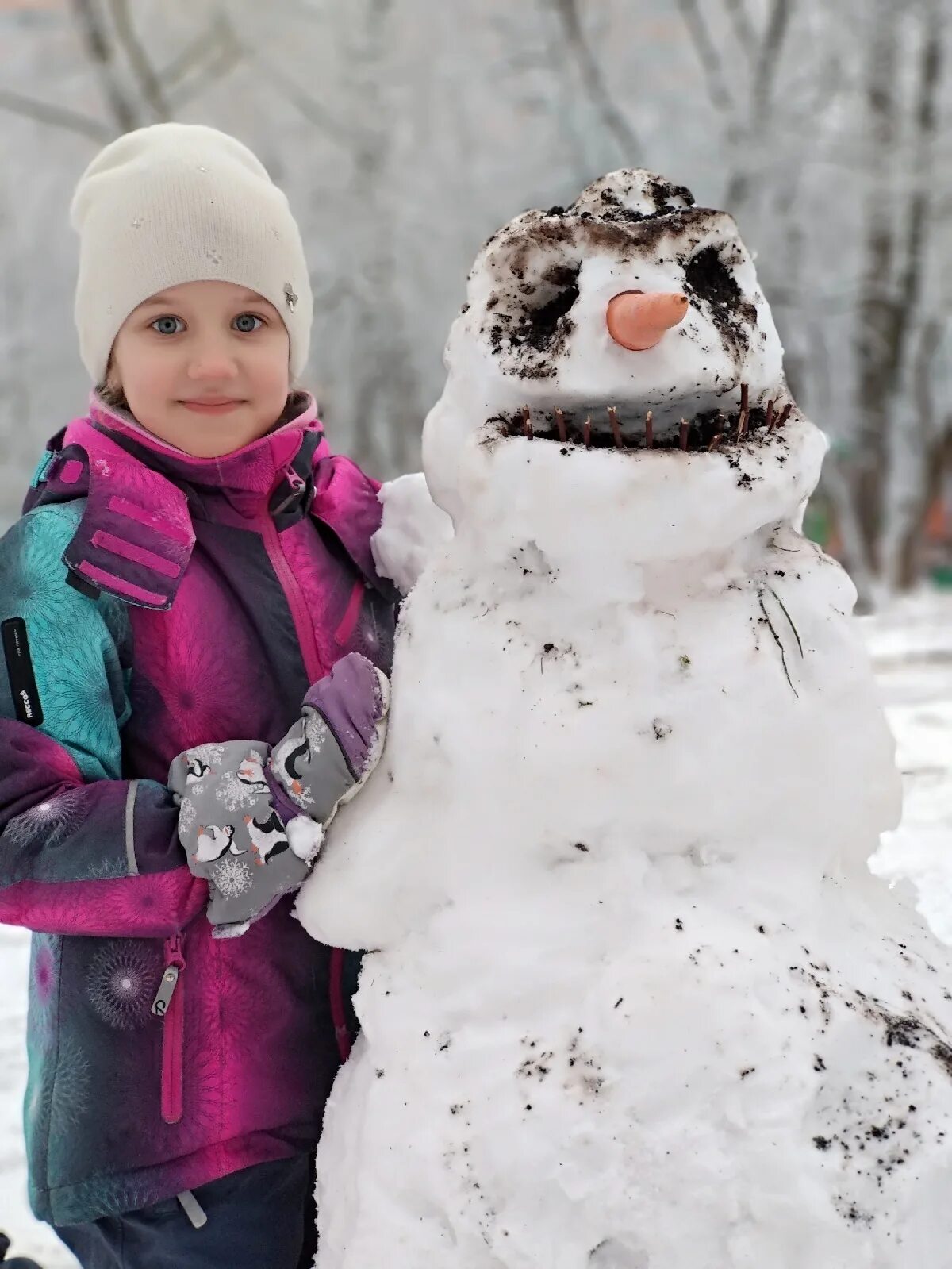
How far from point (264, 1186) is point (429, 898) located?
488 mm

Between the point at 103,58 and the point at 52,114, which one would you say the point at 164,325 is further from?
the point at 52,114

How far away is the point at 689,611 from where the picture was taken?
3.42 ft

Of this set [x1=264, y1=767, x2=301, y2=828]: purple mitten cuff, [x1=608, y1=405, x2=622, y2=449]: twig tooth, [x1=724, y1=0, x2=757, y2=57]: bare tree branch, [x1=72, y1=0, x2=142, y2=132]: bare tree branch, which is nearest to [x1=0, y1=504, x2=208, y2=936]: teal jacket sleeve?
[x1=264, y1=767, x2=301, y2=828]: purple mitten cuff

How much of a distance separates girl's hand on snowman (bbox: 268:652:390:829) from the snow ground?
119 centimetres

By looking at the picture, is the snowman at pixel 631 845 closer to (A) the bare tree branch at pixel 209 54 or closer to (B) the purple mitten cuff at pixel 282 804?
(B) the purple mitten cuff at pixel 282 804

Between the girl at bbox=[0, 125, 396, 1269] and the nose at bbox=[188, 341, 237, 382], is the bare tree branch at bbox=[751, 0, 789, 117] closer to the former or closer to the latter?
the girl at bbox=[0, 125, 396, 1269]

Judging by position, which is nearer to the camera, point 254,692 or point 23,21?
point 254,692

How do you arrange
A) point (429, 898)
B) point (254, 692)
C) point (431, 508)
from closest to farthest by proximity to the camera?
1. point (429, 898)
2. point (254, 692)
3. point (431, 508)

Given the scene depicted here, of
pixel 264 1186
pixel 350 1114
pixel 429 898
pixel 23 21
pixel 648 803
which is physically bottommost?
pixel 264 1186

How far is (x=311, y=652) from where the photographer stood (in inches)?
52.2

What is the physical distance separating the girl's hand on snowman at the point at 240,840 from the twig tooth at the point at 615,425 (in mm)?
477

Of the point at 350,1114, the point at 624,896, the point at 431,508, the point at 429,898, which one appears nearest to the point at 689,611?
the point at 624,896

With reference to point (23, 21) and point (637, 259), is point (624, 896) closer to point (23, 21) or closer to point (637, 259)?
point (637, 259)

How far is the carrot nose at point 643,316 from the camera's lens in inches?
37.4
